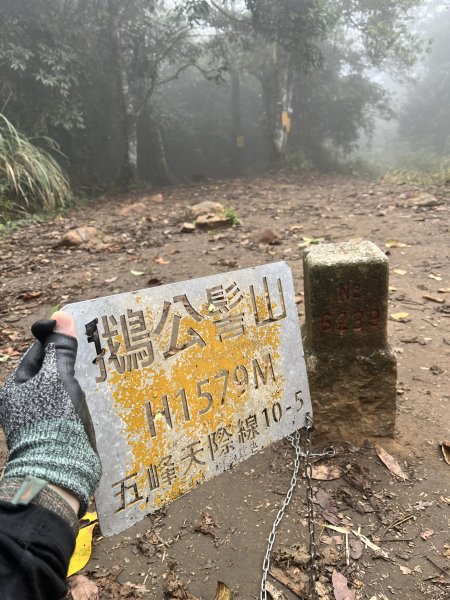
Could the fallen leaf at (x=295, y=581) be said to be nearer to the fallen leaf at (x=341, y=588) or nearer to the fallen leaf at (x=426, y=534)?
the fallen leaf at (x=341, y=588)

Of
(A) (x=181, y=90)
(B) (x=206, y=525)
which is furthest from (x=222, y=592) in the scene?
(A) (x=181, y=90)

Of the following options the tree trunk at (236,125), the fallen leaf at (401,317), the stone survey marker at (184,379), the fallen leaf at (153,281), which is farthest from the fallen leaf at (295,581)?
the tree trunk at (236,125)

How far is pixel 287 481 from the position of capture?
1900 millimetres

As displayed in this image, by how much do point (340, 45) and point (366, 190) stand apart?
8.47 metres

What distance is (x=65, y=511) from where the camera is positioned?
910 mm

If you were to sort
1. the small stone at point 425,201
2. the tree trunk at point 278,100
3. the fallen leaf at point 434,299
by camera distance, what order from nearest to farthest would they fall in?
the fallen leaf at point 434,299 < the small stone at point 425,201 < the tree trunk at point 278,100

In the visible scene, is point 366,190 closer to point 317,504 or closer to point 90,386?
point 317,504

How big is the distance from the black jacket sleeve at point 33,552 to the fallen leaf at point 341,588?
1.00 m

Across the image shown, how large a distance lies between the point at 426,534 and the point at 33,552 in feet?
4.77

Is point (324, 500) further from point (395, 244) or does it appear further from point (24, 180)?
point (24, 180)

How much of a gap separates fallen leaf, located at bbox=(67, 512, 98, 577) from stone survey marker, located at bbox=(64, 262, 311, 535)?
0.44 metres

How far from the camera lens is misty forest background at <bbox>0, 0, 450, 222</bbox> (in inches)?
319

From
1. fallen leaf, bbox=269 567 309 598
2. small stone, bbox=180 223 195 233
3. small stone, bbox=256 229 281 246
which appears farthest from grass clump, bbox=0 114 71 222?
fallen leaf, bbox=269 567 309 598

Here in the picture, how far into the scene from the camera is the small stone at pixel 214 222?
18.6 ft
